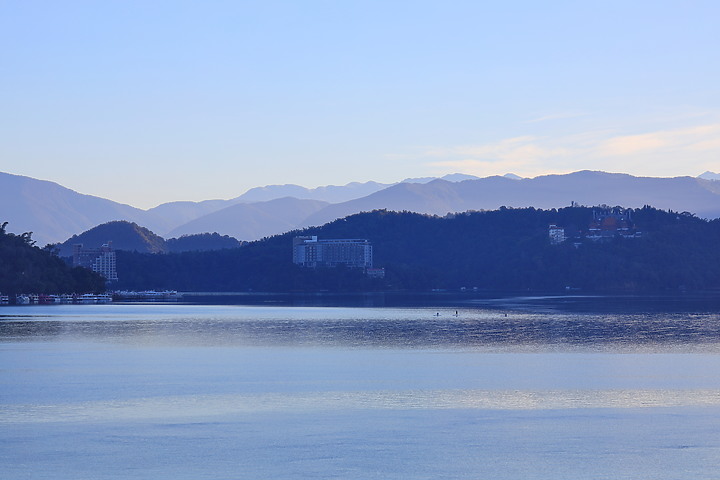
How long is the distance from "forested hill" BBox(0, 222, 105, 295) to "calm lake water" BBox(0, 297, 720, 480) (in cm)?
8031

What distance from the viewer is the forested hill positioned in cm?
14262

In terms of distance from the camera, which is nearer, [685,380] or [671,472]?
[671,472]

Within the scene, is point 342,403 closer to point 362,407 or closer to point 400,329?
point 362,407

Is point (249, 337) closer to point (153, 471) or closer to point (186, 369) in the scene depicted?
point (186, 369)

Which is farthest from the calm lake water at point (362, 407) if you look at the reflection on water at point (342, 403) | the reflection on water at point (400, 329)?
the reflection on water at point (400, 329)

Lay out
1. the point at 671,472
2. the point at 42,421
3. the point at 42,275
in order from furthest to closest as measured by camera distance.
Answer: the point at 42,275, the point at 42,421, the point at 671,472

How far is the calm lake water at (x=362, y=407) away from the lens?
969 inches

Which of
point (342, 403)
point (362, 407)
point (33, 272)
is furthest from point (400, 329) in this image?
point (33, 272)

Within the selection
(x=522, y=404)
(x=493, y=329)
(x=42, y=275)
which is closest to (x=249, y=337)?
(x=493, y=329)

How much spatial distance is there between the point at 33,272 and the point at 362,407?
11950cm

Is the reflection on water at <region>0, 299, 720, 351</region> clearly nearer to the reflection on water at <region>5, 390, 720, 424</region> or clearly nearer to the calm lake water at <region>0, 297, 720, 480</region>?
the calm lake water at <region>0, 297, 720, 480</region>

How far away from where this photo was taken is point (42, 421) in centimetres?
3055

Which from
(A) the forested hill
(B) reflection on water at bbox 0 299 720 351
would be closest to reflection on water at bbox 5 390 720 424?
(B) reflection on water at bbox 0 299 720 351

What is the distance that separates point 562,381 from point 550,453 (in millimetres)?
15084
